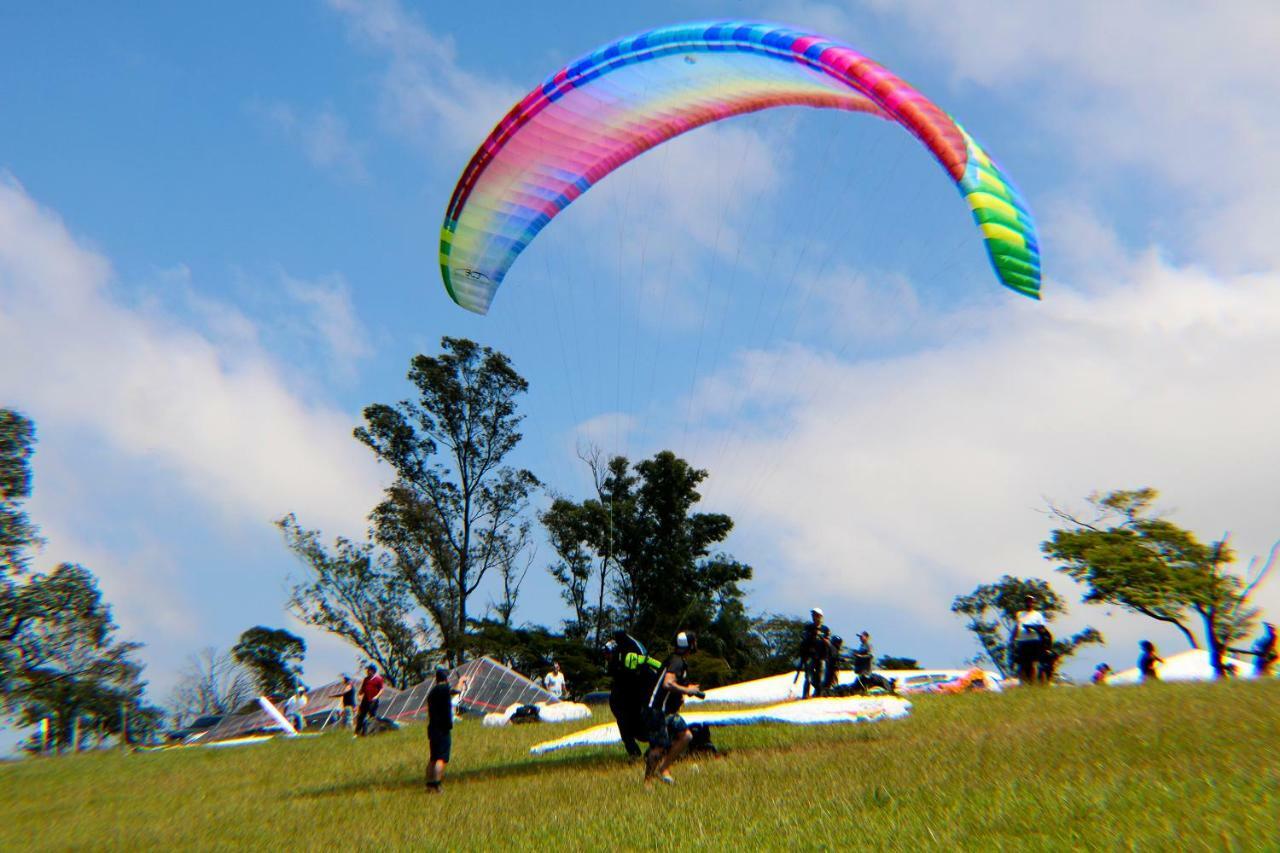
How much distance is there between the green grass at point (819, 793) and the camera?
23.4ft

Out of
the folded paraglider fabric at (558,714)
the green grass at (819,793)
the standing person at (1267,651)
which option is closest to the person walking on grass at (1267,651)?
the standing person at (1267,651)

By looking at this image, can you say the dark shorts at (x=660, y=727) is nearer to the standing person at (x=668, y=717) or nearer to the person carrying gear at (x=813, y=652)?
the standing person at (x=668, y=717)

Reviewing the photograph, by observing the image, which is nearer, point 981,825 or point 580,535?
point 981,825

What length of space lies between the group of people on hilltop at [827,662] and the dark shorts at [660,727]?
6.75m

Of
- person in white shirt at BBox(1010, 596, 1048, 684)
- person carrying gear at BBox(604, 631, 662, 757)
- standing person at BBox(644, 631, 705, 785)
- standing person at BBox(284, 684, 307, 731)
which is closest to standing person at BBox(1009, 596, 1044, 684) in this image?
person in white shirt at BBox(1010, 596, 1048, 684)

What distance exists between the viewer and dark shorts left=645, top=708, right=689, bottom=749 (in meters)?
11.0

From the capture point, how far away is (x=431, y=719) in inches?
537

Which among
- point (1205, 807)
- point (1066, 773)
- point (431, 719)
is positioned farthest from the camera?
point (431, 719)

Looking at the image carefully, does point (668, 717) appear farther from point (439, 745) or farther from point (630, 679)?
point (439, 745)

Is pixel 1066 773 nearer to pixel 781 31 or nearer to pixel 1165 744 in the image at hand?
pixel 1165 744

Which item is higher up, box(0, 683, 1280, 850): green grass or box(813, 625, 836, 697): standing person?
box(813, 625, 836, 697): standing person

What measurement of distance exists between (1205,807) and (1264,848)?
107cm

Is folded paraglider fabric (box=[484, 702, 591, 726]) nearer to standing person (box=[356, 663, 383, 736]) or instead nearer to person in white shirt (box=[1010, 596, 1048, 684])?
standing person (box=[356, 663, 383, 736])

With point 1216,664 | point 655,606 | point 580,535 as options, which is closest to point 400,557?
→ point 580,535
